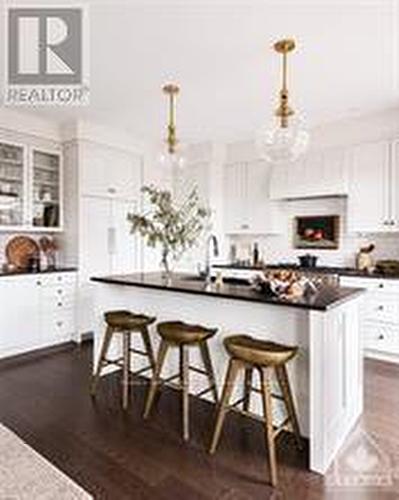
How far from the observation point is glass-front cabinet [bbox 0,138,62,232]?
4.48 m

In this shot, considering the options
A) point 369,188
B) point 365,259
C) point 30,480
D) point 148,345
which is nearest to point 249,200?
point 369,188

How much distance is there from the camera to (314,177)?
4852 mm

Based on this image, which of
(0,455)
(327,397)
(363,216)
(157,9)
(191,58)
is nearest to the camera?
(0,455)

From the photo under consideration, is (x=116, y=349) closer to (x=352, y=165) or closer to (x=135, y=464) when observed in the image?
(x=135, y=464)

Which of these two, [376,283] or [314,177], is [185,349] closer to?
[376,283]

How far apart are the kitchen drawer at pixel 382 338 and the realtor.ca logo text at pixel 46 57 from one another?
3821mm

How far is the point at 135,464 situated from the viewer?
2248 mm

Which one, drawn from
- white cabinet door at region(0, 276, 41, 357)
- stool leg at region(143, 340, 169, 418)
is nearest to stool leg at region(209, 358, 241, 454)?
stool leg at region(143, 340, 169, 418)

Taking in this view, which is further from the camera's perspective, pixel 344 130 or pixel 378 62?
pixel 344 130

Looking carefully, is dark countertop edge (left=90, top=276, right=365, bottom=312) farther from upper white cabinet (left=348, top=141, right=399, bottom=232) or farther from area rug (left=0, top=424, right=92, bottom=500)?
upper white cabinet (left=348, top=141, right=399, bottom=232)

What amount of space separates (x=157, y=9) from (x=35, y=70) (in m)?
1.37

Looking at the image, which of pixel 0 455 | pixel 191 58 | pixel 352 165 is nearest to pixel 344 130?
pixel 352 165

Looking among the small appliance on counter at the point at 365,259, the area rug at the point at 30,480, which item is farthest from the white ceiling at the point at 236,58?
the area rug at the point at 30,480

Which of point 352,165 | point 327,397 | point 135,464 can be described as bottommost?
point 135,464
